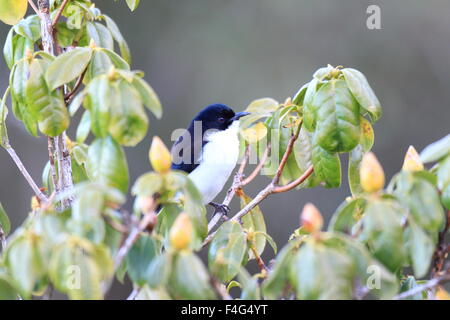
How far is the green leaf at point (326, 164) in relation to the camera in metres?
2.01

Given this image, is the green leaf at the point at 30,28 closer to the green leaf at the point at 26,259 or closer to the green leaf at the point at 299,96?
the green leaf at the point at 299,96

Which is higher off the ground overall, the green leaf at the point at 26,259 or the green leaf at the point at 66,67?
the green leaf at the point at 66,67

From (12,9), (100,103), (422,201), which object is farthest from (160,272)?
(12,9)

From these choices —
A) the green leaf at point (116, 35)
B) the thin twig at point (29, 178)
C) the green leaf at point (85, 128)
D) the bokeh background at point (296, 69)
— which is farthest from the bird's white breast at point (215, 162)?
the bokeh background at point (296, 69)

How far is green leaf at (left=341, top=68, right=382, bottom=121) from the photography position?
1819 mm

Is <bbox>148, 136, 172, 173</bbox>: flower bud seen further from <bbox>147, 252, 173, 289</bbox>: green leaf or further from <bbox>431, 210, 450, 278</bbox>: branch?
<bbox>431, 210, 450, 278</bbox>: branch

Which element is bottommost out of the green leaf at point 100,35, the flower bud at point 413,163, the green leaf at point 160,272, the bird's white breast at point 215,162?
the bird's white breast at point 215,162

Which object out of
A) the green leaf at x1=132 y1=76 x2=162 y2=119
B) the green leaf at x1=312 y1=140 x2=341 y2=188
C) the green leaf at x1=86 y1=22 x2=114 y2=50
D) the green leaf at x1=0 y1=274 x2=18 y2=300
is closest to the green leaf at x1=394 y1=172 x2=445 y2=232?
the green leaf at x1=132 y1=76 x2=162 y2=119

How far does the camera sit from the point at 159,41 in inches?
304

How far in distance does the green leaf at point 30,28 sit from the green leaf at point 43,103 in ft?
1.16

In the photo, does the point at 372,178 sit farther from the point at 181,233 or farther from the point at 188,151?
the point at 188,151
